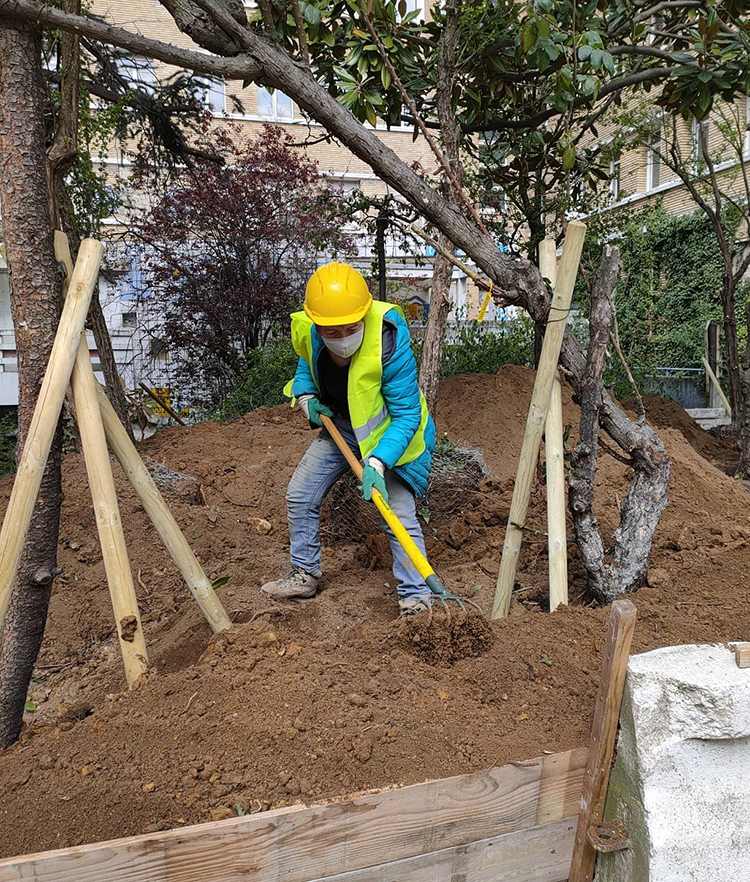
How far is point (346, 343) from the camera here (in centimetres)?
334

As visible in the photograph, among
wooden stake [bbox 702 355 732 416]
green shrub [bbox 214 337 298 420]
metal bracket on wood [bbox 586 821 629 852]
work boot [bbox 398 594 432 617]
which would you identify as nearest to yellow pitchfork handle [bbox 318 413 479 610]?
work boot [bbox 398 594 432 617]

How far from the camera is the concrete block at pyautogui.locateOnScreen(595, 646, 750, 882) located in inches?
75.8

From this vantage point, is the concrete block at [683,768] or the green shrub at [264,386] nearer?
the concrete block at [683,768]

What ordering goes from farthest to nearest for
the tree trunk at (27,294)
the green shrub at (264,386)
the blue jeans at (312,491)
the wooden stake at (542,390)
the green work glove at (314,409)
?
the green shrub at (264,386) < the blue jeans at (312,491) < the green work glove at (314,409) < the wooden stake at (542,390) < the tree trunk at (27,294)

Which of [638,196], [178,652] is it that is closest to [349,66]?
[178,652]

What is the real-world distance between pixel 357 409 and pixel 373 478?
38 cm

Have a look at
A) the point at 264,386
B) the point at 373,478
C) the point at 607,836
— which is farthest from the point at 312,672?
the point at 264,386

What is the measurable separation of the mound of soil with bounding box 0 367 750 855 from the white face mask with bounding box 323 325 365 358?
50.8 inches

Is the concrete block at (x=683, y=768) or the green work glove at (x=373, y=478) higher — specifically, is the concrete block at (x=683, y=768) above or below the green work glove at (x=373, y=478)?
below

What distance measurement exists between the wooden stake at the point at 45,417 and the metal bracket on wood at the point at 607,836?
195 cm

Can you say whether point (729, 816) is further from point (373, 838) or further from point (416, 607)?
point (416, 607)

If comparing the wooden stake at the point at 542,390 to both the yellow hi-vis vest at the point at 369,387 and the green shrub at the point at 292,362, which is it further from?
the green shrub at the point at 292,362

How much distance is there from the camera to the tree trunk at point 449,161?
5168mm

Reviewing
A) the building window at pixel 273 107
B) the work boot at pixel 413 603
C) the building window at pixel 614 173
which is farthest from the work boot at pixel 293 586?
the building window at pixel 273 107
